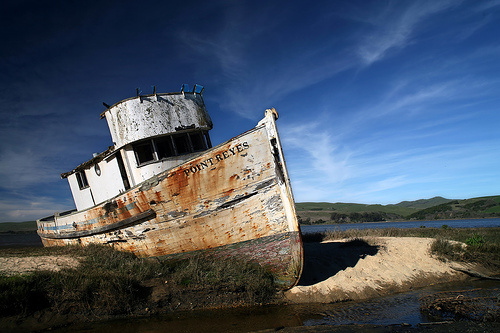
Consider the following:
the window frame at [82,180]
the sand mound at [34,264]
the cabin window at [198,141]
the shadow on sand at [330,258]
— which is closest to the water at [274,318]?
the shadow on sand at [330,258]

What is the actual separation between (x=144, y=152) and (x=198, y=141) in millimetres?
1466

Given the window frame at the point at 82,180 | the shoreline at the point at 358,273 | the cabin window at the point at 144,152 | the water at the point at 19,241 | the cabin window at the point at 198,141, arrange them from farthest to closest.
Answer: the water at the point at 19,241
the window frame at the point at 82,180
the cabin window at the point at 198,141
the cabin window at the point at 144,152
the shoreline at the point at 358,273

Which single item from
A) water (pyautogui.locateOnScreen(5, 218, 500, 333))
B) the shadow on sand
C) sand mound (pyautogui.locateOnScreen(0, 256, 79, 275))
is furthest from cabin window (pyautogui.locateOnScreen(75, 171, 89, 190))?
the shadow on sand

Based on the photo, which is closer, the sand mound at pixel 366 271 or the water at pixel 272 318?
the water at pixel 272 318

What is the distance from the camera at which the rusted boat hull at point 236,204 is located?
5195 millimetres

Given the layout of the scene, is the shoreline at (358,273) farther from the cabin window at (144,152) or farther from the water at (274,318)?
the cabin window at (144,152)

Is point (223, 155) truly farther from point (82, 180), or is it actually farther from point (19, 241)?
point (19, 241)

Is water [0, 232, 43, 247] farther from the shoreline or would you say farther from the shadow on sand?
the shadow on sand

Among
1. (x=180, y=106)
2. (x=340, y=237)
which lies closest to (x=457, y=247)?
(x=340, y=237)

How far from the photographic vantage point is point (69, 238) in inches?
321

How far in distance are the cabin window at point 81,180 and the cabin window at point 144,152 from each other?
338 centimetres

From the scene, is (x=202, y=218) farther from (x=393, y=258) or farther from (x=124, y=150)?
(x=393, y=258)

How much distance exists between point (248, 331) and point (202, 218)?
2.30 metres

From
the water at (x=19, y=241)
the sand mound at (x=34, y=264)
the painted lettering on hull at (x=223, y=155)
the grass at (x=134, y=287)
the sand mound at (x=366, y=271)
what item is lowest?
the sand mound at (x=366, y=271)
